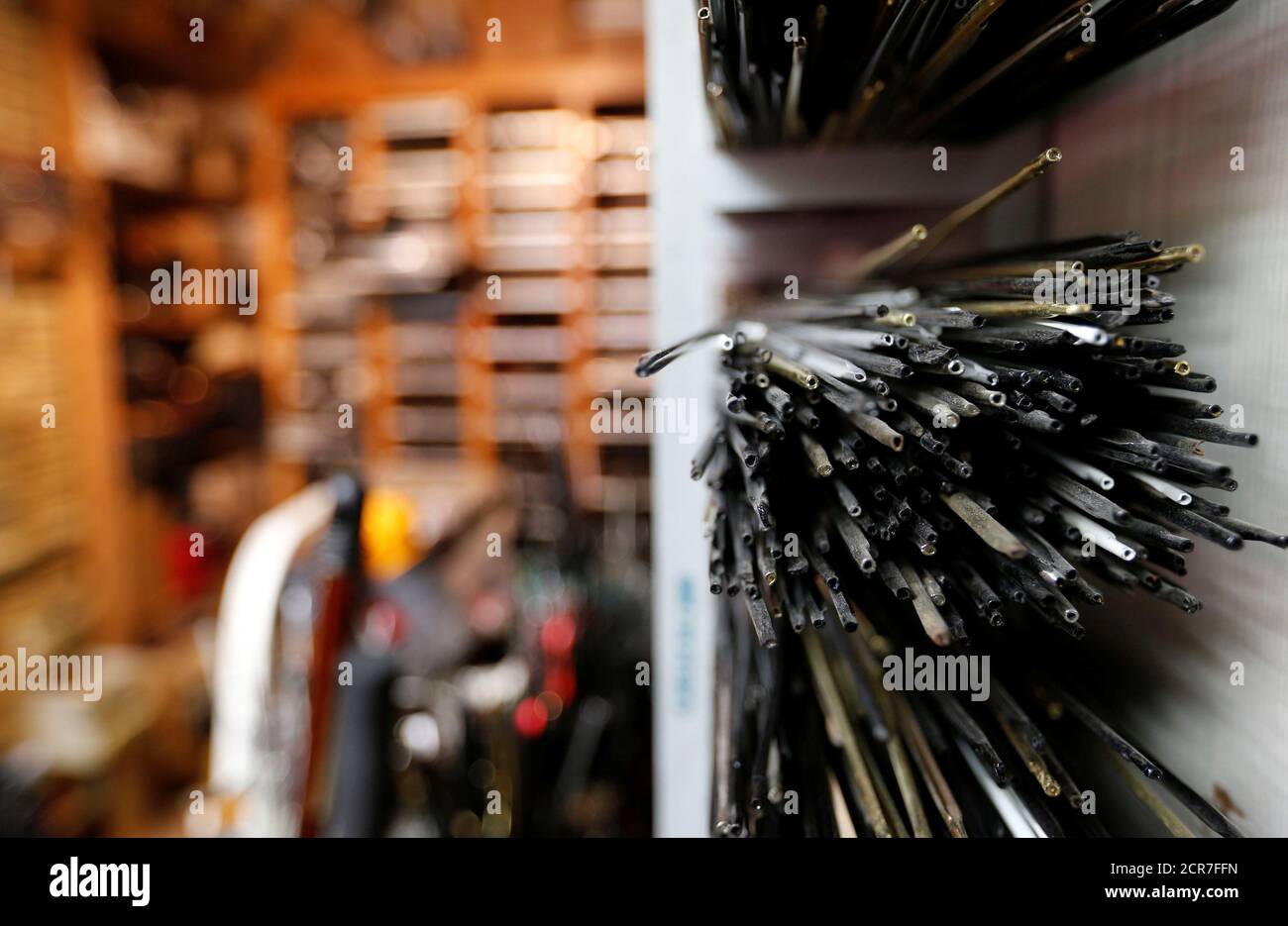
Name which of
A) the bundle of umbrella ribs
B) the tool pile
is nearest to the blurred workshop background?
the bundle of umbrella ribs

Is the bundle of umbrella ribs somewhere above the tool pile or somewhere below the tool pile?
below

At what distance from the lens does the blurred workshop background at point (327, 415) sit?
1.17 meters

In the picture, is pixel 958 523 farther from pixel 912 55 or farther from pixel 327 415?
pixel 327 415

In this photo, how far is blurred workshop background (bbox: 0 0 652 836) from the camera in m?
1.17

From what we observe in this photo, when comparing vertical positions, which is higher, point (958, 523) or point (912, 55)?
point (912, 55)

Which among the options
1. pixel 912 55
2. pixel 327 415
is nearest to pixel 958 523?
pixel 912 55

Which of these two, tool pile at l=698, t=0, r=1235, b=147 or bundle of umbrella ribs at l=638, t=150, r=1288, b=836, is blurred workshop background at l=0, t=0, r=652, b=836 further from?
tool pile at l=698, t=0, r=1235, b=147

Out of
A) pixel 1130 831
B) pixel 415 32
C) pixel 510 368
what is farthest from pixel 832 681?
pixel 415 32

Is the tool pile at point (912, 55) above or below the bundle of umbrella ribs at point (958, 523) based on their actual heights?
above

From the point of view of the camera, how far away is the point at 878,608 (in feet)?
1.74

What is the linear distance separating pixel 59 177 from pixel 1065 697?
3067 millimetres

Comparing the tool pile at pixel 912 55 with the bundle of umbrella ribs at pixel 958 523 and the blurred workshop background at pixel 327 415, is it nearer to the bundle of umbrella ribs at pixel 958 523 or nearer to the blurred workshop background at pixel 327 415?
the bundle of umbrella ribs at pixel 958 523

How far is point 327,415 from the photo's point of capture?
12.8 ft

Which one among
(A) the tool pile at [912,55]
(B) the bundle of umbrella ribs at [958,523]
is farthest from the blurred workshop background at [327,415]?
(A) the tool pile at [912,55]
